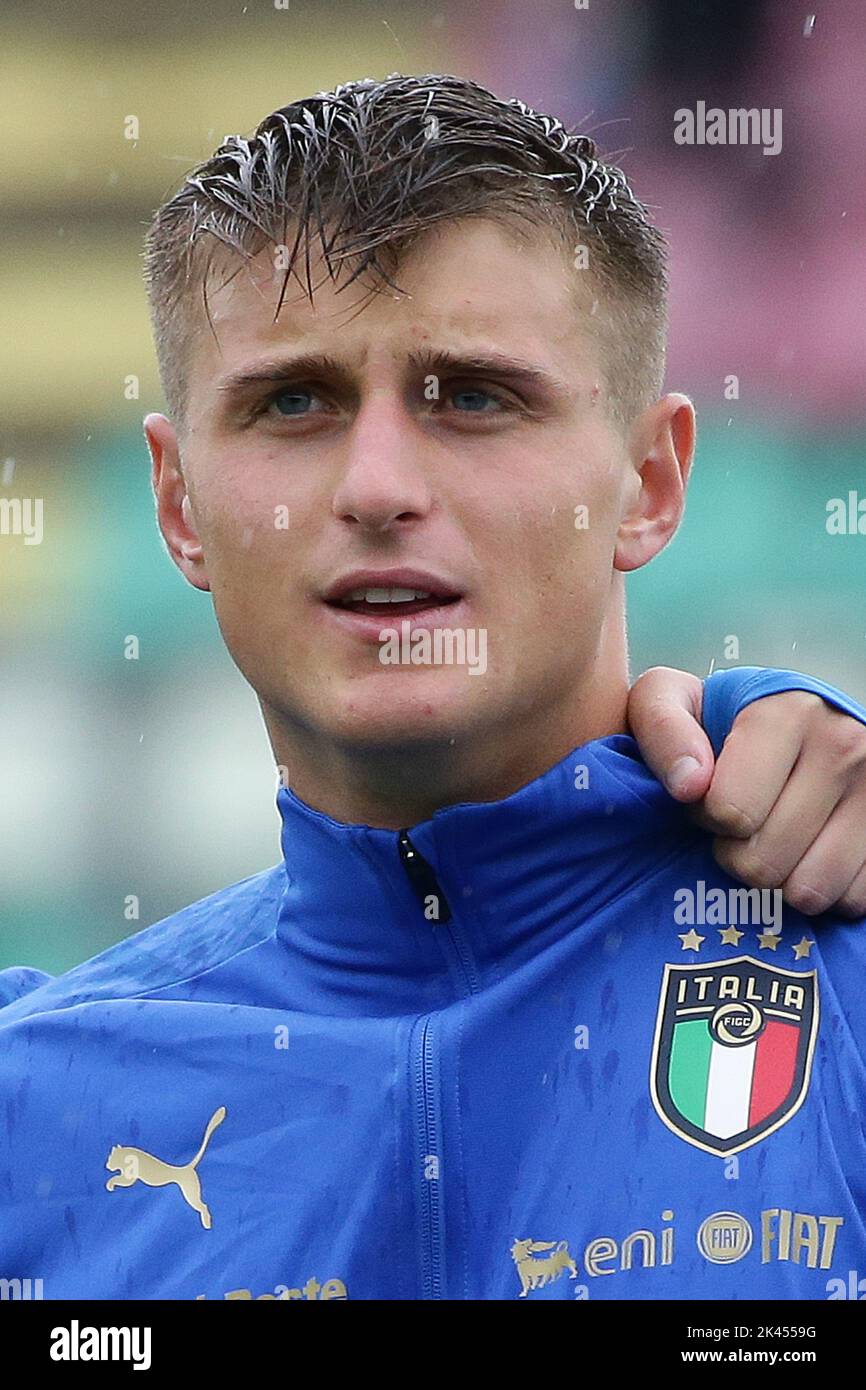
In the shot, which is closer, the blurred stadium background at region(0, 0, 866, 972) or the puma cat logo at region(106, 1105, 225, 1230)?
the puma cat logo at region(106, 1105, 225, 1230)

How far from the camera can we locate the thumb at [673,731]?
141 centimetres

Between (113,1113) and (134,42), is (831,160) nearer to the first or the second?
(134,42)

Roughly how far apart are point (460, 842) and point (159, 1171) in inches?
14.0

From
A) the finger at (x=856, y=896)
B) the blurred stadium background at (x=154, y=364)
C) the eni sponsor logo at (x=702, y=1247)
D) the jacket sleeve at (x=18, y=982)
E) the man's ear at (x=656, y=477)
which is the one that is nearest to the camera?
the eni sponsor logo at (x=702, y=1247)

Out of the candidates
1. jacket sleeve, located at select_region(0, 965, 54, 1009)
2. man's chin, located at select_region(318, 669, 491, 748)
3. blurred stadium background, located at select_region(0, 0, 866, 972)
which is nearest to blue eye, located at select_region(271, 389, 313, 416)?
man's chin, located at select_region(318, 669, 491, 748)

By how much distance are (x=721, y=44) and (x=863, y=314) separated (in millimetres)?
905

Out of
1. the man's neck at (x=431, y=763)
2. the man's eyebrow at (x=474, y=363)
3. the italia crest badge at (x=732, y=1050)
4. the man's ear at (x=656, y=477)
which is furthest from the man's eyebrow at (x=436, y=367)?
the italia crest badge at (x=732, y=1050)

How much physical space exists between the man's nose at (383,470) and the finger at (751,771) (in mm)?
313

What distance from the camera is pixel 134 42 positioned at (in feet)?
17.7

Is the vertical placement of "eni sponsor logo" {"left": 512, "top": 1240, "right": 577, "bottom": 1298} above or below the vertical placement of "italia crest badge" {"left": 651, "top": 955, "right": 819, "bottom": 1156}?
below

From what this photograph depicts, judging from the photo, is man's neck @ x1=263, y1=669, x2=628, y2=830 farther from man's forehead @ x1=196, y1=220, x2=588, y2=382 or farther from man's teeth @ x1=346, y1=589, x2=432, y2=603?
man's forehead @ x1=196, y1=220, x2=588, y2=382

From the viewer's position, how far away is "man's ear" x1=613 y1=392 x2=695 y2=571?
1.50 m

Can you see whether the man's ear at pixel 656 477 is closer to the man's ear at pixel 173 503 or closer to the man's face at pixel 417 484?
the man's face at pixel 417 484

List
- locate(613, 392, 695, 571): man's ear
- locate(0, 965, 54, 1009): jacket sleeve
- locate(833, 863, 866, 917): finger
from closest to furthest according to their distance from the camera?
1. locate(833, 863, 866, 917): finger
2. locate(613, 392, 695, 571): man's ear
3. locate(0, 965, 54, 1009): jacket sleeve
